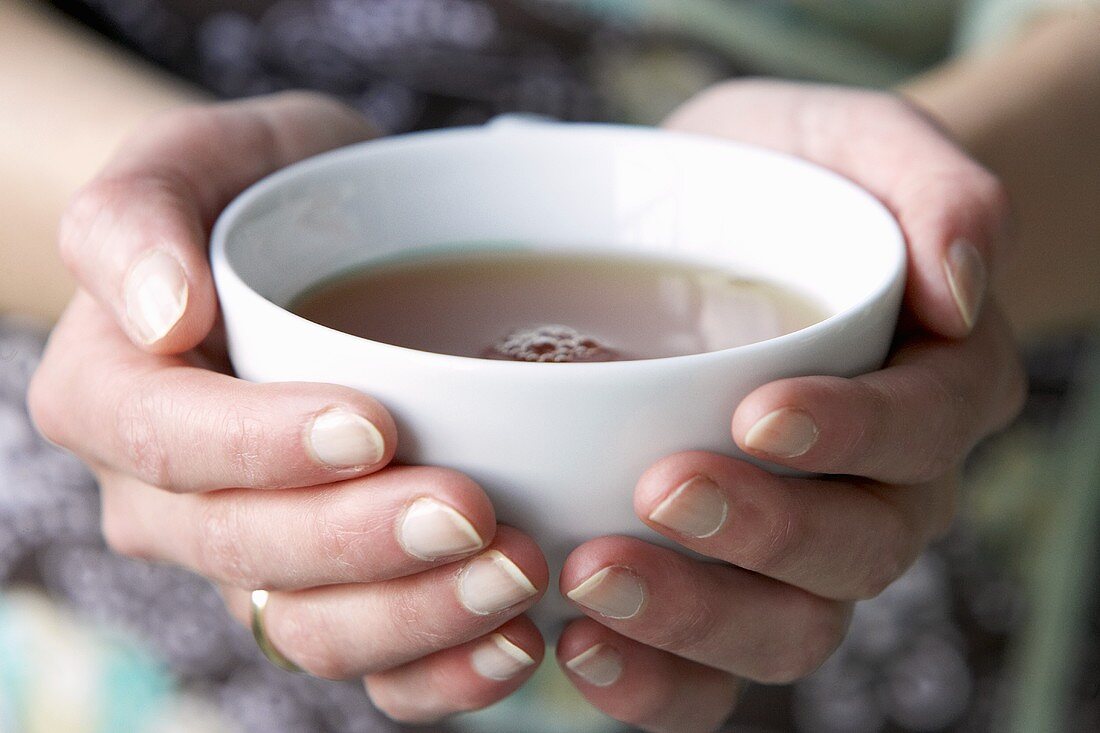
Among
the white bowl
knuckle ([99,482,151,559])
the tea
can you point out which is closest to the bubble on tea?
the tea

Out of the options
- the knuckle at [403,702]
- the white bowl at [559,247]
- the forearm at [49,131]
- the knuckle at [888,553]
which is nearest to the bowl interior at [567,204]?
the white bowl at [559,247]

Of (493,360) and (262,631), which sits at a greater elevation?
(493,360)

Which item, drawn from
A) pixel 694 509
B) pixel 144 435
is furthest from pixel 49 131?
pixel 694 509

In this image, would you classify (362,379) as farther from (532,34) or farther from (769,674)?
(532,34)

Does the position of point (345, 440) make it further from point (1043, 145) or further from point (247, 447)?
point (1043, 145)

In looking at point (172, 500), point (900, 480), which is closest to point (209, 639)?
point (172, 500)

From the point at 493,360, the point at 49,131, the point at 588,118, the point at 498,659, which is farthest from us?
the point at 588,118

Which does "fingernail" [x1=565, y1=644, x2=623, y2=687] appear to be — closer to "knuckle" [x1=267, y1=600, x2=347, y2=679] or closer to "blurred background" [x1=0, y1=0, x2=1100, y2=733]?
"knuckle" [x1=267, y1=600, x2=347, y2=679]
